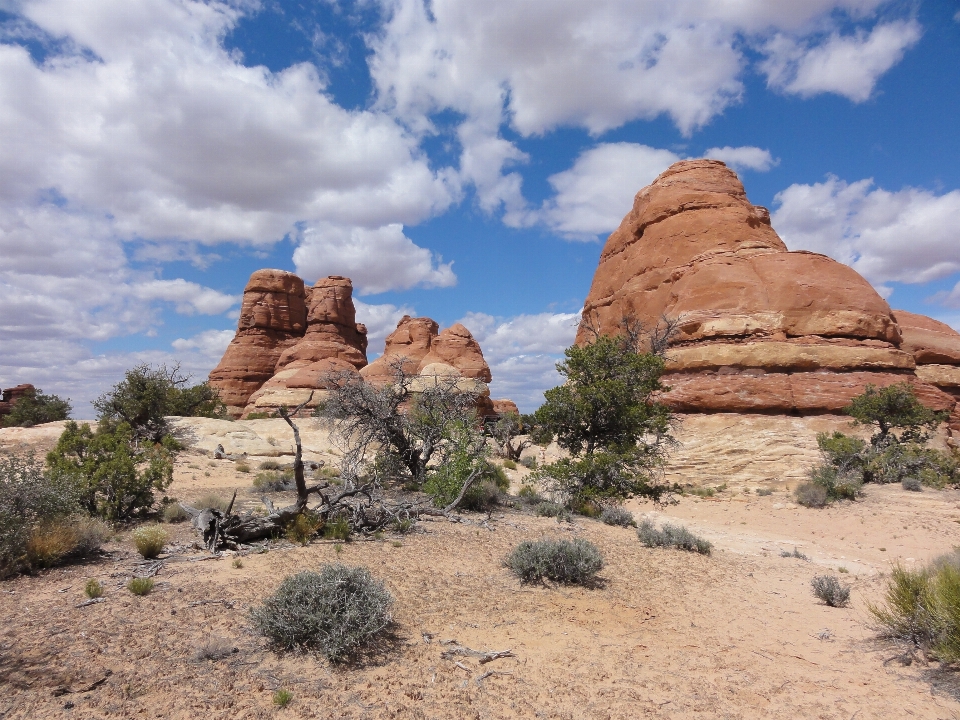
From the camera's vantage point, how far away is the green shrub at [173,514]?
1045cm

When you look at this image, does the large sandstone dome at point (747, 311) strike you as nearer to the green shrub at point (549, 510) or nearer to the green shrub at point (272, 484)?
the green shrub at point (549, 510)

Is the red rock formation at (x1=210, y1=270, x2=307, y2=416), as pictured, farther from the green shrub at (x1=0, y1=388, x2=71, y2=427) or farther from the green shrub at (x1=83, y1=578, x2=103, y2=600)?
the green shrub at (x1=83, y1=578, x2=103, y2=600)

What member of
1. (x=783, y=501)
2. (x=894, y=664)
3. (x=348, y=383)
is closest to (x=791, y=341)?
(x=783, y=501)

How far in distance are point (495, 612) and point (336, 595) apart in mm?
2105

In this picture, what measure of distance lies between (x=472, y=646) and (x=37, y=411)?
5605 cm

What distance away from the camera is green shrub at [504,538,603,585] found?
7.53 m

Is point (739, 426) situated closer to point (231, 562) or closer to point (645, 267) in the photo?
point (645, 267)

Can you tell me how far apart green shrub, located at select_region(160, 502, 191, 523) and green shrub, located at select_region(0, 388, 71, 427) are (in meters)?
43.7

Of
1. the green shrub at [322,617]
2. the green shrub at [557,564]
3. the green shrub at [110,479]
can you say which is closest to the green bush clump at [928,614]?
the green shrub at [557,564]

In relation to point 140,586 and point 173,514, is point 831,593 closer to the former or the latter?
point 140,586

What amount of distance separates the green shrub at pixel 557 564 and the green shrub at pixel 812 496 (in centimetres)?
1228

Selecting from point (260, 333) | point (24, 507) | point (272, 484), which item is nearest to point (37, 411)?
point (260, 333)

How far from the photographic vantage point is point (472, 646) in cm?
541

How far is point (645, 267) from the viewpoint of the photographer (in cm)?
3061
